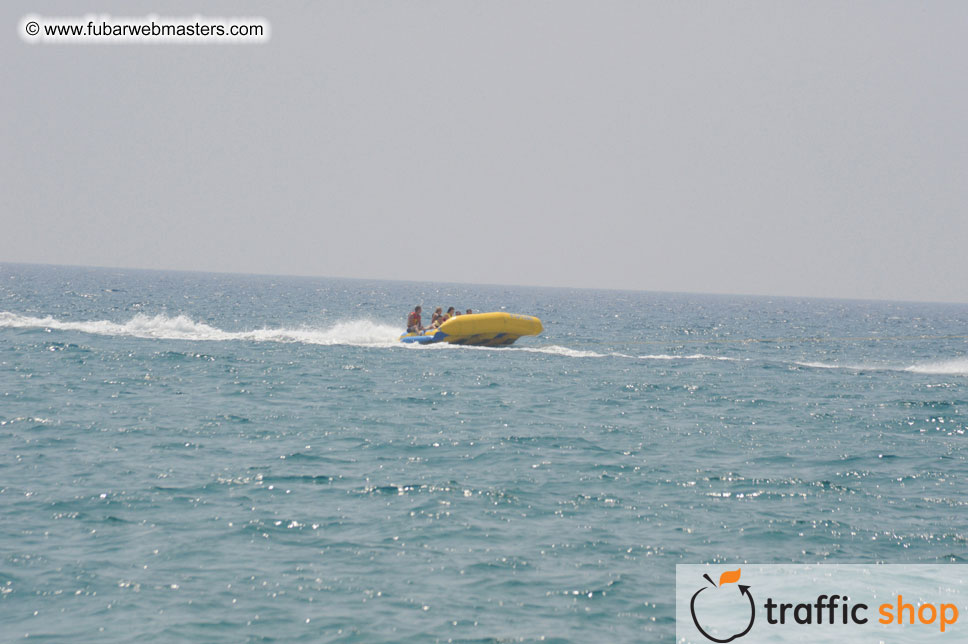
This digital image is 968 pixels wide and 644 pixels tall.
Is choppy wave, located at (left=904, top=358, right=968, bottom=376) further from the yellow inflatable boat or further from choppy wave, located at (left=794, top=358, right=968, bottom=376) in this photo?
the yellow inflatable boat

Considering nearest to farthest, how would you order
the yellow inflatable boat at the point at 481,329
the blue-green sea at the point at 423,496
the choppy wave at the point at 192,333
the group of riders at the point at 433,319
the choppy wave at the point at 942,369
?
the blue-green sea at the point at 423,496 → the yellow inflatable boat at the point at 481,329 → the group of riders at the point at 433,319 → the choppy wave at the point at 942,369 → the choppy wave at the point at 192,333

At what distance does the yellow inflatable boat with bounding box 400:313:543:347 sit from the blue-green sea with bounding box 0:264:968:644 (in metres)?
4.73

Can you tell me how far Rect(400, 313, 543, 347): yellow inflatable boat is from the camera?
27.6 m

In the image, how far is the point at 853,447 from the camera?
49.3ft

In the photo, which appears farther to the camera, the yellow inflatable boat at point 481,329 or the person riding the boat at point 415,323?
the person riding the boat at point 415,323

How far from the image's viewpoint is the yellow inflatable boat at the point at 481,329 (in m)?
27.6

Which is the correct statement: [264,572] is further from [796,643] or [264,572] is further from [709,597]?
[796,643]

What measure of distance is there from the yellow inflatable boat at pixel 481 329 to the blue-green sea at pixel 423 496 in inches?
186

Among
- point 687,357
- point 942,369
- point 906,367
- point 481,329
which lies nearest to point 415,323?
point 481,329

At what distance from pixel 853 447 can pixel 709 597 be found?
27.9 feet

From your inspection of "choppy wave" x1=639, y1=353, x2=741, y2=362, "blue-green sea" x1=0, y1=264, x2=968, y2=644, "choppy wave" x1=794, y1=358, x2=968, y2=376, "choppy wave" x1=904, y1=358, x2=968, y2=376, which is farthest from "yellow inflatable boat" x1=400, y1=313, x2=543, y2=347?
"choppy wave" x1=904, y1=358, x2=968, y2=376

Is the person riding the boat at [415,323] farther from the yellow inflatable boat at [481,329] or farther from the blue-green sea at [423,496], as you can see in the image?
the blue-green sea at [423,496]

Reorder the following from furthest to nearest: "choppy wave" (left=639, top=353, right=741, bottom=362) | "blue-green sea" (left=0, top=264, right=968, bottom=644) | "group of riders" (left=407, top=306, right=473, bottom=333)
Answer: "choppy wave" (left=639, top=353, right=741, bottom=362) < "group of riders" (left=407, top=306, right=473, bottom=333) < "blue-green sea" (left=0, top=264, right=968, bottom=644)

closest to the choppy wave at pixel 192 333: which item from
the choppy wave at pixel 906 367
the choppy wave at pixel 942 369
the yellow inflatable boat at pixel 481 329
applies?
the yellow inflatable boat at pixel 481 329
